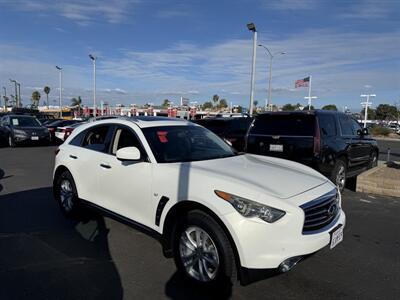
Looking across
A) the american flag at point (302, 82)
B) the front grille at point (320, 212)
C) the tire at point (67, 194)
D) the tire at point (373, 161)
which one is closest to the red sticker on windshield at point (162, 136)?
the tire at point (67, 194)

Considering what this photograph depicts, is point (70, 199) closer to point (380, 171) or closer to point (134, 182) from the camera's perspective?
point (134, 182)

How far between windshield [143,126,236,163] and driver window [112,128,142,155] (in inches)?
7.9

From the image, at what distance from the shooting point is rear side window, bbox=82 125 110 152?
16.5 feet

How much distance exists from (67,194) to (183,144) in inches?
93.2

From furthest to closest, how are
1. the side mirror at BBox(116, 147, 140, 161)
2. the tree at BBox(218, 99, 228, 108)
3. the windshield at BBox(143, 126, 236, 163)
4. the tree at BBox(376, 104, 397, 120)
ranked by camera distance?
1. the tree at BBox(218, 99, 228, 108)
2. the tree at BBox(376, 104, 397, 120)
3. the windshield at BBox(143, 126, 236, 163)
4. the side mirror at BBox(116, 147, 140, 161)

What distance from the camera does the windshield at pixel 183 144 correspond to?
4.27 meters

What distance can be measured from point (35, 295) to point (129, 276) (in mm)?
915

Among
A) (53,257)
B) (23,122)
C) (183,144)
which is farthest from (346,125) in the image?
(23,122)

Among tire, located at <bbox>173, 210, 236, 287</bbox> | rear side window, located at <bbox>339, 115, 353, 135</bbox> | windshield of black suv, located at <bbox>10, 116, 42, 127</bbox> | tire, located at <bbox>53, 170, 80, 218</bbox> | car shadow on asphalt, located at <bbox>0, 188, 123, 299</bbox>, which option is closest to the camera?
tire, located at <bbox>173, 210, 236, 287</bbox>

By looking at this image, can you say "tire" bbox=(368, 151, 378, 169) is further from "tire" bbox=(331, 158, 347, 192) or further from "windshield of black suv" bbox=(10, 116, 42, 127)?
"windshield of black suv" bbox=(10, 116, 42, 127)

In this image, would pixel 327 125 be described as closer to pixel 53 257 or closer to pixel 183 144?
pixel 183 144

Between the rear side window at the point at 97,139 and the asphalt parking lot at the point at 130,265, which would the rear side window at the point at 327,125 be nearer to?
the asphalt parking lot at the point at 130,265

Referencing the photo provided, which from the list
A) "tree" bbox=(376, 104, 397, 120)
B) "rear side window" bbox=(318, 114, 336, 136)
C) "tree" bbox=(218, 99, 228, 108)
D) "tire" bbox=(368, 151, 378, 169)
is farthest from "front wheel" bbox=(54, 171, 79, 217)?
"tree" bbox=(218, 99, 228, 108)

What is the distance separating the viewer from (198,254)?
11.6ft
